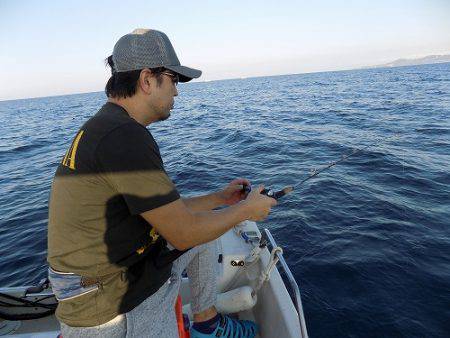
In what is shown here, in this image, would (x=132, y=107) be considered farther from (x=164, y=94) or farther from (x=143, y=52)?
(x=143, y=52)

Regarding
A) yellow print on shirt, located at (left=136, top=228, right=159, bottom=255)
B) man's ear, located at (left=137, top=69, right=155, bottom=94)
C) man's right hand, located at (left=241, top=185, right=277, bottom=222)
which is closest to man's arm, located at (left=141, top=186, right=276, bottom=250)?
man's right hand, located at (left=241, top=185, right=277, bottom=222)

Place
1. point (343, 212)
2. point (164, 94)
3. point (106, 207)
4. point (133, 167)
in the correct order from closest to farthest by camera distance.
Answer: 1. point (133, 167)
2. point (106, 207)
3. point (164, 94)
4. point (343, 212)

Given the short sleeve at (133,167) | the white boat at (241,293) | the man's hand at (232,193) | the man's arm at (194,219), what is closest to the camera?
the short sleeve at (133,167)

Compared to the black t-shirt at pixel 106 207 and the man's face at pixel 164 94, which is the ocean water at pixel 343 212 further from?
the man's face at pixel 164 94

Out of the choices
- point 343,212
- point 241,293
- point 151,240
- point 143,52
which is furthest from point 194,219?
point 343,212

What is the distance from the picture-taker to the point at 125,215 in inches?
75.9

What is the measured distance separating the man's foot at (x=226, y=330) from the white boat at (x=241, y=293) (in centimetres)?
21

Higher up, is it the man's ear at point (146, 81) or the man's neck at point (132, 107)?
the man's ear at point (146, 81)

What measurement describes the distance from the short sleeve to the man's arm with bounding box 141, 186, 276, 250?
0.07m

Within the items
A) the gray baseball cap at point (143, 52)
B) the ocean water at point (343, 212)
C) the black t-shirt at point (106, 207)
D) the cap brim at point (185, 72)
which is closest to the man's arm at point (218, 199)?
the black t-shirt at point (106, 207)

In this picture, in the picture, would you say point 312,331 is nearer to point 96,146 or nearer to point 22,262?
point 96,146

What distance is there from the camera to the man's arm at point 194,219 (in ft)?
6.10

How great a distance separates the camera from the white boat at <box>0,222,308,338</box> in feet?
9.89

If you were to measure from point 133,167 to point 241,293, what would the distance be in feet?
6.66
